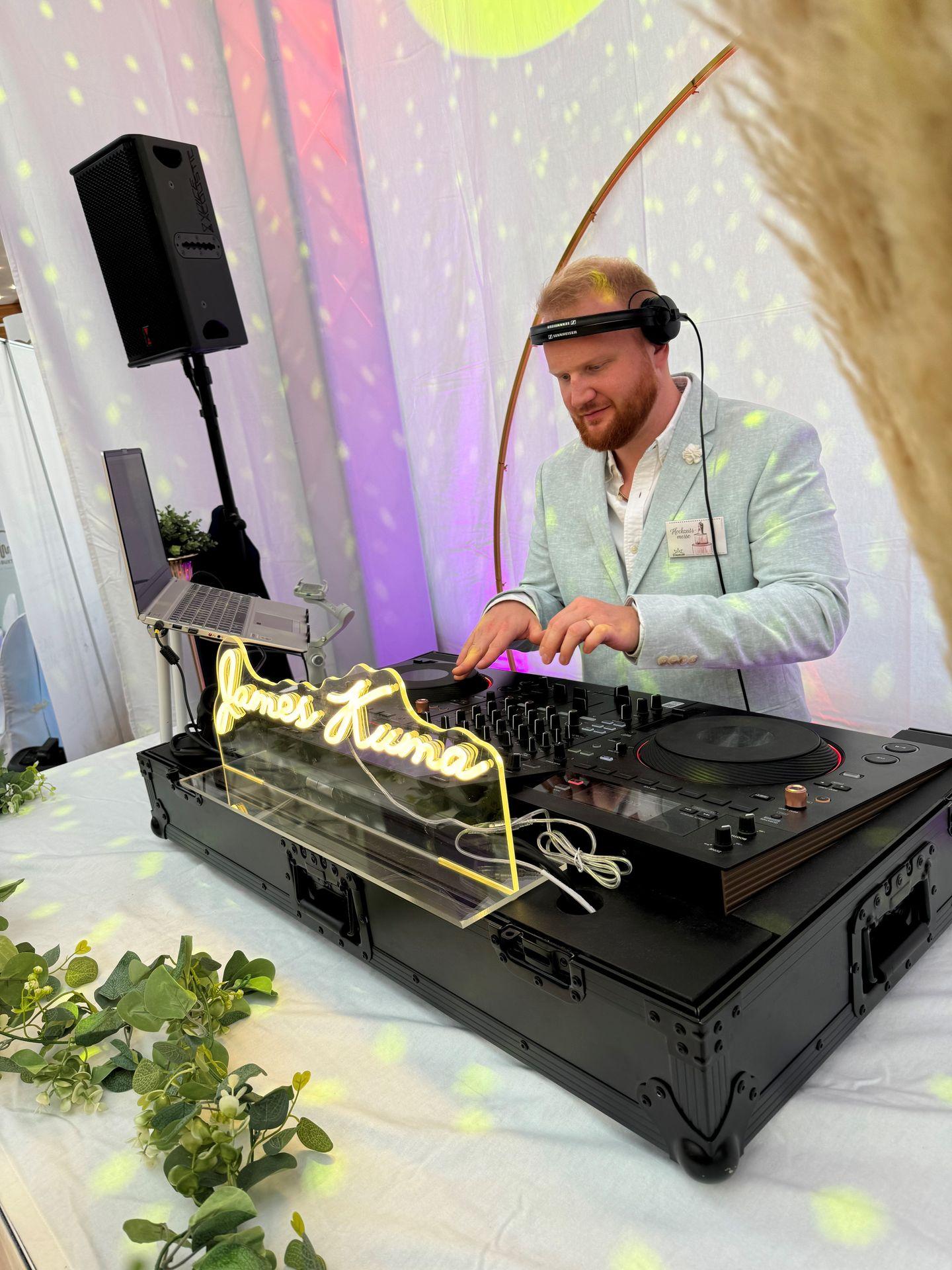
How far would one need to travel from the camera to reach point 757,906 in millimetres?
682

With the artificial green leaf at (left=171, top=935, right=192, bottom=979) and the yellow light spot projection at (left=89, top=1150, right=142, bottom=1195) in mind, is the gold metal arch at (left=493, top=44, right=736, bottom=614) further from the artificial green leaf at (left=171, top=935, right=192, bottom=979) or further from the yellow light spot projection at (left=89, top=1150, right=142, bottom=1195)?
the yellow light spot projection at (left=89, top=1150, right=142, bottom=1195)

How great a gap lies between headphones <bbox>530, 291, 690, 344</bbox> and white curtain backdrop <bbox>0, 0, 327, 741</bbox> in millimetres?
1560

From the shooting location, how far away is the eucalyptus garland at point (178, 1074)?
1.86 ft

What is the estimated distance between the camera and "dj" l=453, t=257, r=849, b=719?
126cm

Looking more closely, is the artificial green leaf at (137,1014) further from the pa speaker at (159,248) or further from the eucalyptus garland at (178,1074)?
the pa speaker at (159,248)

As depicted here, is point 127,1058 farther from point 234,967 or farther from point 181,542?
point 181,542

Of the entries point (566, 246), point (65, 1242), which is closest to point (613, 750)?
point (65, 1242)

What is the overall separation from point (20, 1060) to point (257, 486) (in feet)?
7.22

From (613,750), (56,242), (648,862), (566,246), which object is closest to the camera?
(648,862)

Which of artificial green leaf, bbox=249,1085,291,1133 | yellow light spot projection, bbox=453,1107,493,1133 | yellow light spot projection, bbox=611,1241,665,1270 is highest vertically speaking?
artificial green leaf, bbox=249,1085,291,1133

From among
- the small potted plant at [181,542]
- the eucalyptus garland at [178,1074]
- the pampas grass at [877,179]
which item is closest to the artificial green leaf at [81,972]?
the eucalyptus garland at [178,1074]

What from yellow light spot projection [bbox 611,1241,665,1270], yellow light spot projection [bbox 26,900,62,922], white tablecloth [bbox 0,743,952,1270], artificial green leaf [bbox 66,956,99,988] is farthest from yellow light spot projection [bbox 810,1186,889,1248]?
yellow light spot projection [bbox 26,900,62,922]

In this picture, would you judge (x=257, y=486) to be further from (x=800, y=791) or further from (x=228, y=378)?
(x=800, y=791)

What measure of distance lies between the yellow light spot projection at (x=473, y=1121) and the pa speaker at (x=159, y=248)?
181cm
